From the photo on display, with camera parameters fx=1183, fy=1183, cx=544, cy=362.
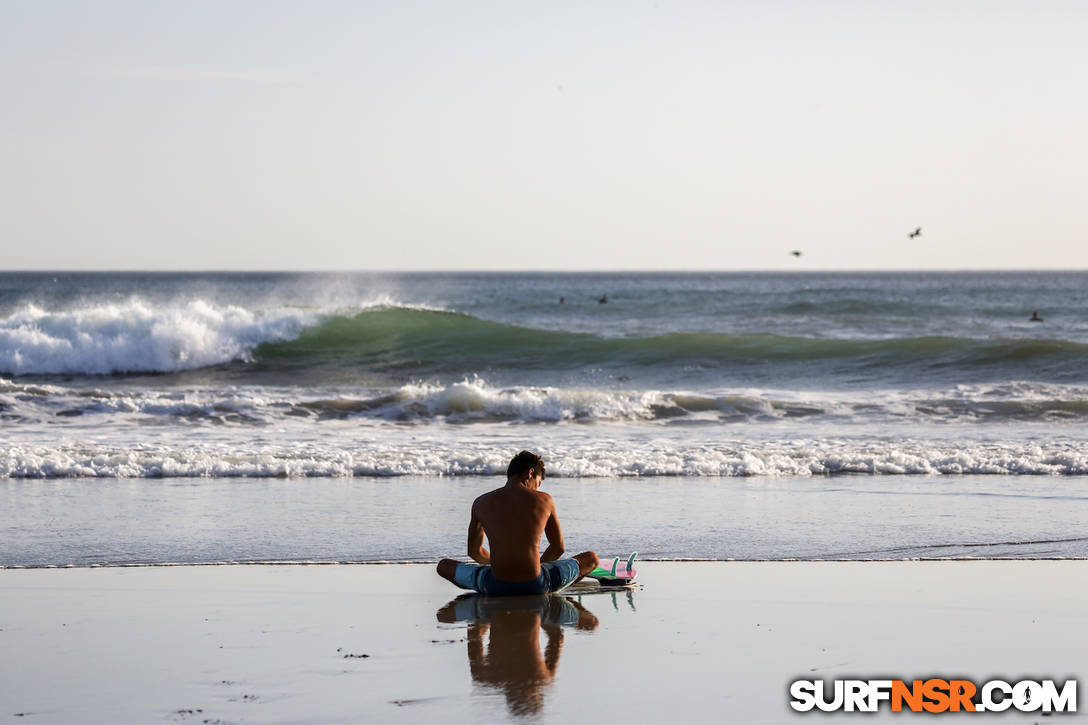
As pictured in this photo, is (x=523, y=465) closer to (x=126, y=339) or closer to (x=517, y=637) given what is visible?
(x=517, y=637)

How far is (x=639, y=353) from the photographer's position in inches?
1180

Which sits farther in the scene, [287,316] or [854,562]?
[287,316]

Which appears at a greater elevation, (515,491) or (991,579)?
(515,491)

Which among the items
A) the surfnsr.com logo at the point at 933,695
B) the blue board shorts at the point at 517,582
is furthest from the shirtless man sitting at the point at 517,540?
the surfnsr.com logo at the point at 933,695

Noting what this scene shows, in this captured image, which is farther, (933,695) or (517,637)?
(517,637)

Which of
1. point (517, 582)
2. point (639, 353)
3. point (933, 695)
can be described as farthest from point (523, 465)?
point (639, 353)

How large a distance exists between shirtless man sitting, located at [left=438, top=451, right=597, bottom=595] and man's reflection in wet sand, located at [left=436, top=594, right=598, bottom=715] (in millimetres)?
98

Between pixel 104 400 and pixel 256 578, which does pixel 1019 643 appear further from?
pixel 104 400

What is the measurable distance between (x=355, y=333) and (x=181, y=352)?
244 inches

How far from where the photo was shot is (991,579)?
7.07 metres

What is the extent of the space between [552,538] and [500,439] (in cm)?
844

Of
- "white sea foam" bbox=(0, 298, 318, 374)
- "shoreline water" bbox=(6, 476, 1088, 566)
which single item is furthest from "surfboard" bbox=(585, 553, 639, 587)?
"white sea foam" bbox=(0, 298, 318, 374)

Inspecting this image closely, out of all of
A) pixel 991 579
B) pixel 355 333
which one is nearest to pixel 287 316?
pixel 355 333

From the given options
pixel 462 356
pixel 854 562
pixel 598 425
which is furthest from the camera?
pixel 462 356
